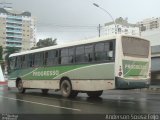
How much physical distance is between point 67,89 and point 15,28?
9901 centimetres

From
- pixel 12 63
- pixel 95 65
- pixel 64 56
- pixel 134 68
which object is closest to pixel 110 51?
pixel 95 65

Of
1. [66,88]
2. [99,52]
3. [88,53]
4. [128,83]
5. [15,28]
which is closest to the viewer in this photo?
[128,83]

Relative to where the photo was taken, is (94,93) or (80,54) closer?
(80,54)

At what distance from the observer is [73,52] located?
21.2 metres

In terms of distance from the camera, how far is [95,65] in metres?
19.1

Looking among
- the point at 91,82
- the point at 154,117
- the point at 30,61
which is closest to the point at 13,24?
the point at 30,61

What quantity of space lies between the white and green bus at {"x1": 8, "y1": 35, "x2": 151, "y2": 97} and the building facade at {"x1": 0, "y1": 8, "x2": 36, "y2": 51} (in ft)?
291

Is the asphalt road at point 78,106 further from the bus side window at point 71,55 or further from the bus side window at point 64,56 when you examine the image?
the bus side window at point 64,56

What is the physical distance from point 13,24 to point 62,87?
9902 cm

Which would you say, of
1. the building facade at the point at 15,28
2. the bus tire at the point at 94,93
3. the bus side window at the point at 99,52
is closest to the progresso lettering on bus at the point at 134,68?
the bus side window at the point at 99,52

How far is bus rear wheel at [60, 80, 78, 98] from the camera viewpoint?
21022mm

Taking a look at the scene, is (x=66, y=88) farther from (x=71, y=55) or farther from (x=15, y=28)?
(x=15, y=28)

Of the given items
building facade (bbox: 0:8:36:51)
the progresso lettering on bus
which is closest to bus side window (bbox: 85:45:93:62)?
the progresso lettering on bus

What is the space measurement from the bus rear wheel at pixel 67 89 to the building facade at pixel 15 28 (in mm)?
90237
